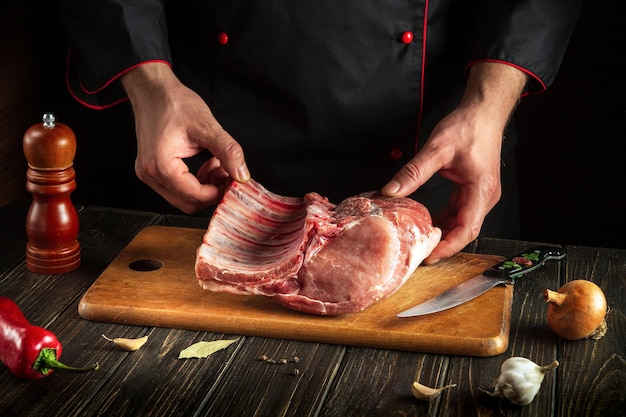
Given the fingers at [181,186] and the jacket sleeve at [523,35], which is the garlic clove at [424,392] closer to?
the fingers at [181,186]

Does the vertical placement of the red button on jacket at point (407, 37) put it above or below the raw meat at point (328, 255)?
above

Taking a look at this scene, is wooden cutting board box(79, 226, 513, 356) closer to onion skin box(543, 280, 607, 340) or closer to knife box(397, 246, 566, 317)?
knife box(397, 246, 566, 317)

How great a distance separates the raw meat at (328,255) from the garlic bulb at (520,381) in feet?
1.36

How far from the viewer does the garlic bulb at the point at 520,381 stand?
177cm

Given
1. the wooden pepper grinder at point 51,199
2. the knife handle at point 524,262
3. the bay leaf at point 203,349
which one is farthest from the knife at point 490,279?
the wooden pepper grinder at point 51,199

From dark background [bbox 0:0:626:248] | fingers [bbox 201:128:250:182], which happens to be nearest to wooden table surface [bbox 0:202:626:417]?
fingers [bbox 201:128:250:182]

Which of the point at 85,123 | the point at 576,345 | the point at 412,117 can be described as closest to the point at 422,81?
the point at 412,117

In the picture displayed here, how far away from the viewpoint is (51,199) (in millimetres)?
2371

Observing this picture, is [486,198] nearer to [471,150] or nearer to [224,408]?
[471,150]

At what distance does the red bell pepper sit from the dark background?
1691 mm

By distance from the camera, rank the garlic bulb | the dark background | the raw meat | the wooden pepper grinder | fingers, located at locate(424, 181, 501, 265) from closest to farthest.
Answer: the garlic bulb, the raw meat, the wooden pepper grinder, fingers, located at locate(424, 181, 501, 265), the dark background

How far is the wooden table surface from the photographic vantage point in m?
1.78

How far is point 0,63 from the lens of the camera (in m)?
3.36

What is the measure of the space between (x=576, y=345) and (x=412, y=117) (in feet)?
3.31
